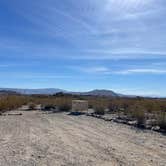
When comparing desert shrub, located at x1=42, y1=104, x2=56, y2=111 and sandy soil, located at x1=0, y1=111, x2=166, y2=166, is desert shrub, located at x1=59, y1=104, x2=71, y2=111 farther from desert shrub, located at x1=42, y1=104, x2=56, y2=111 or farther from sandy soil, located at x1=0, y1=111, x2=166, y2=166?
sandy soil, located at x1=0, y1=111, x2=166, y2=166

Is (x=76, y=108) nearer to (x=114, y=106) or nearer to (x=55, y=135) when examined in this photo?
(x=114, y=106)

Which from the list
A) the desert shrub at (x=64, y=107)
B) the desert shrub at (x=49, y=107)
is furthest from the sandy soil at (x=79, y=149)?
the desert shrub at (x=49, y=107)

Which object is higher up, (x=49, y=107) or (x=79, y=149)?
(x=49, y=107)

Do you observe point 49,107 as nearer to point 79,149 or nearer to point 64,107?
point 64,107

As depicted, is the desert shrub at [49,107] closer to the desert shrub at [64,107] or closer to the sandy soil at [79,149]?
the desert shrub at [64,107]

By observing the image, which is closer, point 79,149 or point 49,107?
point 79,149

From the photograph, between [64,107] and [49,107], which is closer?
[64,107]

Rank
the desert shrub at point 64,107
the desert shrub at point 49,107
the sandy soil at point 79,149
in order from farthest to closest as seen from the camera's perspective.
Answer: the desert shrub at point 49,107 < the desert shrub at point 64,107 < the sandy soil at point 79,149

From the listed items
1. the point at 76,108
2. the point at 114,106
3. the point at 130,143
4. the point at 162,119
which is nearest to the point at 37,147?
the point at 130,143

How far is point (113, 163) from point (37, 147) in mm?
4242

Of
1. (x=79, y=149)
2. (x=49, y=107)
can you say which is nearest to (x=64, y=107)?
(x=49, y=107)

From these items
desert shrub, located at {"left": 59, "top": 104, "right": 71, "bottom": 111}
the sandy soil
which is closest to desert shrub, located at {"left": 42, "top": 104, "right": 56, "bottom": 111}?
desert shrub, located at {"left": 59, "top": 104, "right": 71, "bottom": 111}

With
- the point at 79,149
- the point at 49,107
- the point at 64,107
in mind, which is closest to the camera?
the point at 79,149

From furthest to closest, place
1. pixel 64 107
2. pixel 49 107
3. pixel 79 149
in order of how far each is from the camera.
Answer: pixel 49 107
pixel 64 107
pixel 79 149
